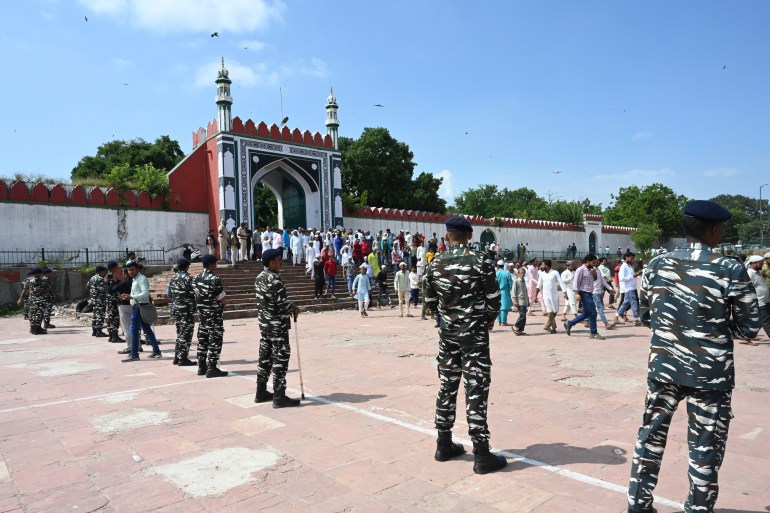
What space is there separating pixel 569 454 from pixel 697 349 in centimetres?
145

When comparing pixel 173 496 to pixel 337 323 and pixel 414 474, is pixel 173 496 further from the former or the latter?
pixel 337 323

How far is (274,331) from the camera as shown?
5184mm

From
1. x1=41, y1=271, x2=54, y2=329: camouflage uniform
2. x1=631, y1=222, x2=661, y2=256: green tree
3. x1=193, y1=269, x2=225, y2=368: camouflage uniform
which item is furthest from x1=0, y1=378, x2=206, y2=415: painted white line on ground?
x1=631, y1=222, x2=661, y2=256: green tree

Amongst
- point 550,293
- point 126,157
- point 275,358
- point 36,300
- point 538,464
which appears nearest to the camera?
point 538,464

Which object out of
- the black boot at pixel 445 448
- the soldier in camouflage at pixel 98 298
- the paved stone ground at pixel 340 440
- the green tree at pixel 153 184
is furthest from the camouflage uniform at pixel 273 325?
the green tree at pixel 153 184

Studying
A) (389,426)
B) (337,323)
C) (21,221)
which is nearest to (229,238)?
(21,221)

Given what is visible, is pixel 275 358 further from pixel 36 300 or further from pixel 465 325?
pixel 36 300

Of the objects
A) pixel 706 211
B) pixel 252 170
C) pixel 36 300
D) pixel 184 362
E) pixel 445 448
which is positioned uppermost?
pixel 252 170

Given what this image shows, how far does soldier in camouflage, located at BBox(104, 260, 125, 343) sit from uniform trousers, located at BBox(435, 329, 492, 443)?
8.54 metres

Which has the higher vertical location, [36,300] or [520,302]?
[36,300]

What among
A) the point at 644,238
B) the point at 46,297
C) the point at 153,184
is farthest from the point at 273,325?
the point at 644,238

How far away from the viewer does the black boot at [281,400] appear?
5055 mm

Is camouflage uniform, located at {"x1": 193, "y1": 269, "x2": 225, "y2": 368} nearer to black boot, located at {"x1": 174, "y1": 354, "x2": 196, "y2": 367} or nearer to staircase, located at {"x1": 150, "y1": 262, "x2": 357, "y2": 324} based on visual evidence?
black boot, located at {"x1": 174, "y1": 354, "x2": 196, "y2": 367}

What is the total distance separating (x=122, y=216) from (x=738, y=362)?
767 inches
